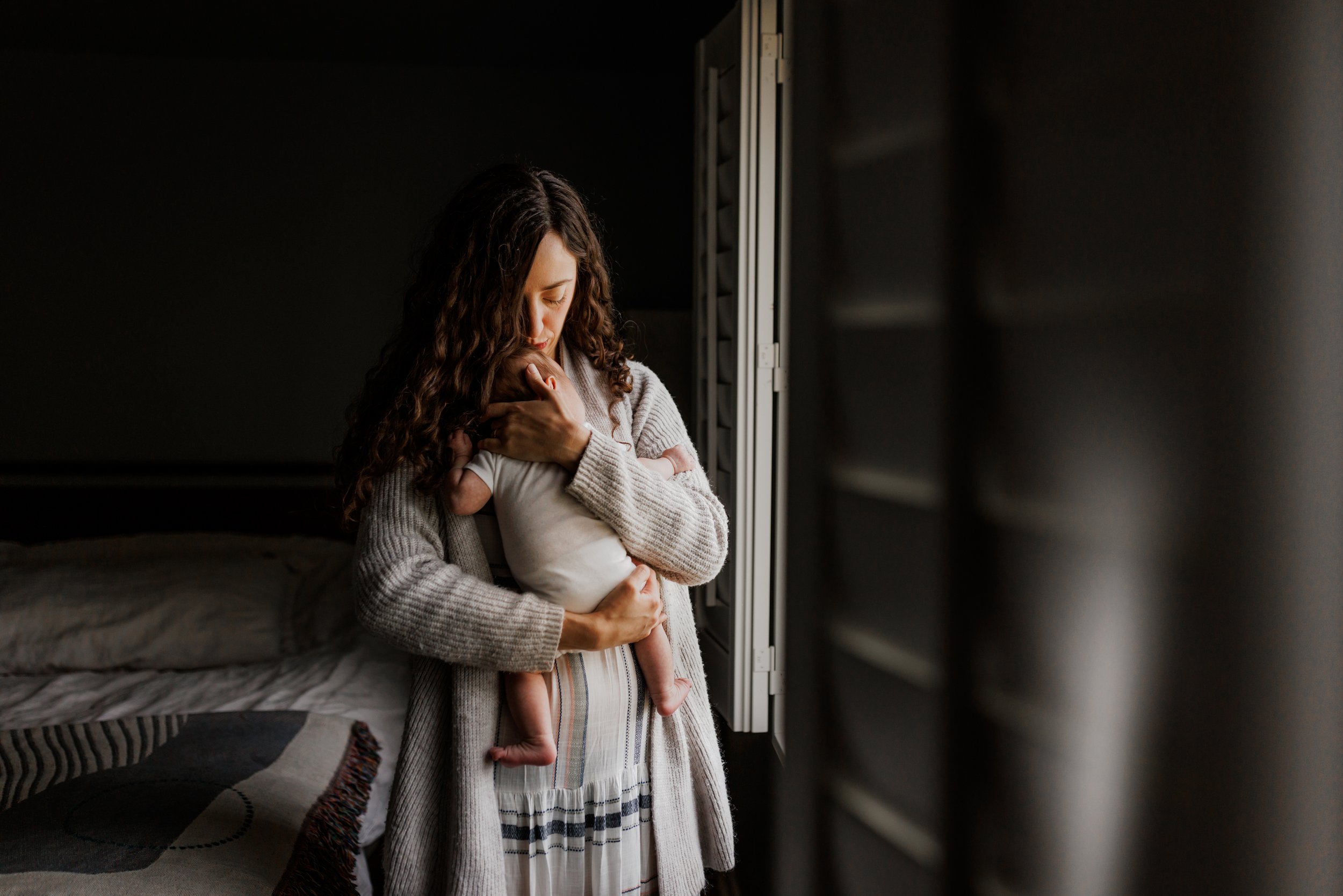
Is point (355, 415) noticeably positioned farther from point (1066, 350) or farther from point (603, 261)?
point (1066, 350)

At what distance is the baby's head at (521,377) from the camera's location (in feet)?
3.26

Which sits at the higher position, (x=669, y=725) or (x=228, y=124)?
(x=228, y=124)

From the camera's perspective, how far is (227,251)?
272 cm

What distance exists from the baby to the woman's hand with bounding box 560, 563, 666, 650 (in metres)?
0.01

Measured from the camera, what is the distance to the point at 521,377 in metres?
0.99

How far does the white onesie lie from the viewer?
0.97m

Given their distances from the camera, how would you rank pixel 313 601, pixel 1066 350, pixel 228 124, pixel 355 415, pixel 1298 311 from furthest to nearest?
pixel 228 124 < pixel 313 601 < pixel 355 415 < pixel 1066 350 < pixel 1298 311

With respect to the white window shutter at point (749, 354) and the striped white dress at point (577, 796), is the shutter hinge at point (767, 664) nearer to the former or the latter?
the white window shutter at point (749, 354)

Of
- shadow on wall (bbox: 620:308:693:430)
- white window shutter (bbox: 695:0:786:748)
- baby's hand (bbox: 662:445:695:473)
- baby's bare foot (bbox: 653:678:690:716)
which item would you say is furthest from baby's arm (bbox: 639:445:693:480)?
shadow on wall (bbox: 620:308:693:430)

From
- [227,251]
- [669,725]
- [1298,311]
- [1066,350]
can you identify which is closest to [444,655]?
[669,725]

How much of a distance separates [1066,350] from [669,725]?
0.64m

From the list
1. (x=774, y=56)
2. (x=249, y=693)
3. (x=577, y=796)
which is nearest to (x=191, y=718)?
(x=249, y=693)

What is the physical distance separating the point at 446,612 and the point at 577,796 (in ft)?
0.82

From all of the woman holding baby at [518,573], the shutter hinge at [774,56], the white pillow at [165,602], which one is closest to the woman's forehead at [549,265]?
the woman holding baby at [518,573]
